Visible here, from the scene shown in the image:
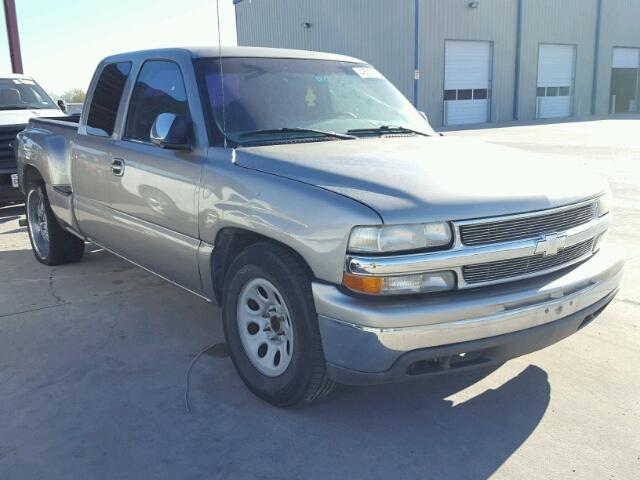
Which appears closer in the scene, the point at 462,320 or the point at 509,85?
the point at 462,320

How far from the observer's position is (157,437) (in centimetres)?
309

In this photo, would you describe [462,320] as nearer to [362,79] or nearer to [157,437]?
[157,437]

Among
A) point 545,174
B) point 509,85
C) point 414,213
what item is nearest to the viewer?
point 414,213

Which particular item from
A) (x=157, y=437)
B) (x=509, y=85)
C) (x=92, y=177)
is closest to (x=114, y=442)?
(x=157, y=437)

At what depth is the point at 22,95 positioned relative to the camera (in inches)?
406

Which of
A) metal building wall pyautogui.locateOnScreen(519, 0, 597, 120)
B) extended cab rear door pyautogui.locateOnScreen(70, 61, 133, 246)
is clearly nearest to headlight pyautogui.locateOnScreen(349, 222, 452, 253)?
extended cab rear door pyautogui.locateOnScreen(70, 61, 133, 246)

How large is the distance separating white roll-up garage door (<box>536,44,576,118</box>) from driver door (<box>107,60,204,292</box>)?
1303 inches

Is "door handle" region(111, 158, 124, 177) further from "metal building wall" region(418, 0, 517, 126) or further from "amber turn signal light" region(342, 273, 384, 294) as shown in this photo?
"metal building wall" region(418, 0, 517, 126)

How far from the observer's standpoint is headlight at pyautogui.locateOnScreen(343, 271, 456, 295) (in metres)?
2.72

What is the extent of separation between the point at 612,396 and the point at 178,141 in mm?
2888

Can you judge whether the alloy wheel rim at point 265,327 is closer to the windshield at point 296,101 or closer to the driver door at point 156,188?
the driver door at point 156,188

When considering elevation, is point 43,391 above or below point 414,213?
below

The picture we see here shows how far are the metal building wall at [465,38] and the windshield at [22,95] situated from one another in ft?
70.2

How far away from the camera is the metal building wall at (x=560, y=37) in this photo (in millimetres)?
32625
